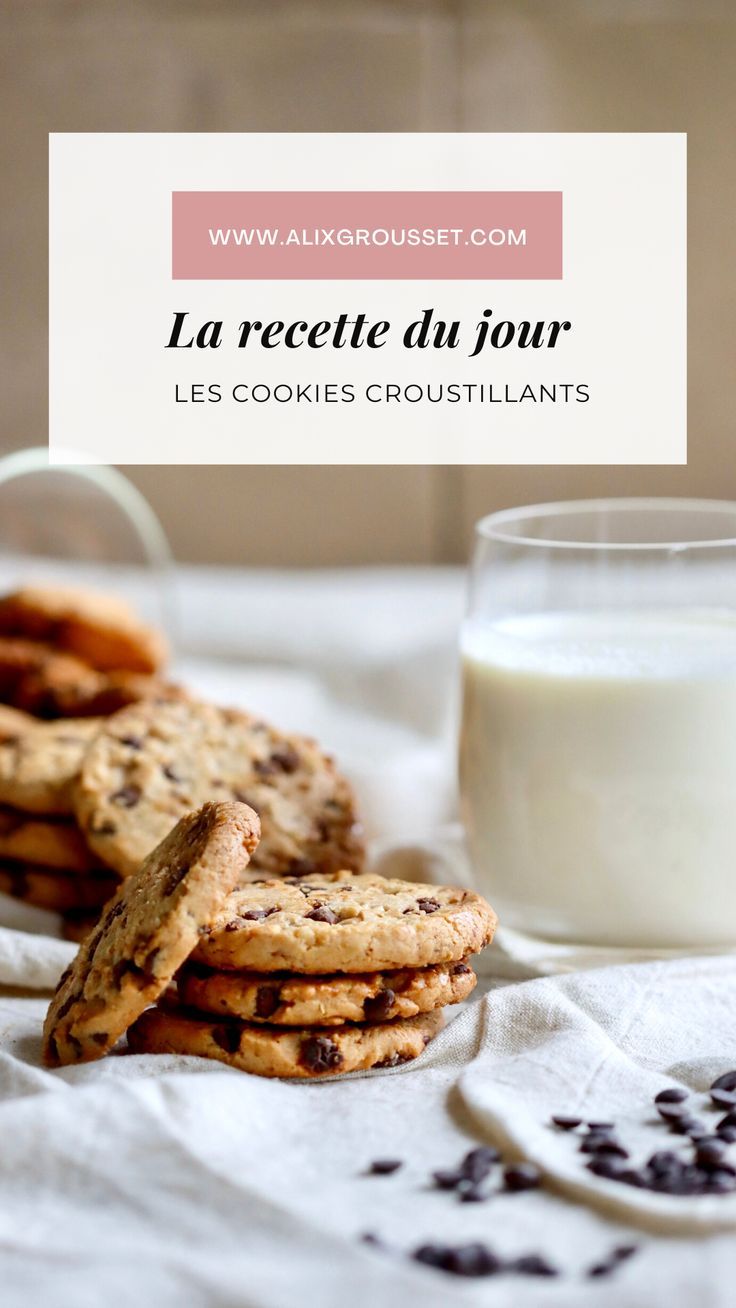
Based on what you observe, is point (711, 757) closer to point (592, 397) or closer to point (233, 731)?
point (233, 731)

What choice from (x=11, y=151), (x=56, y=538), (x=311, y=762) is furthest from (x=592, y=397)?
(x=11, y=151)

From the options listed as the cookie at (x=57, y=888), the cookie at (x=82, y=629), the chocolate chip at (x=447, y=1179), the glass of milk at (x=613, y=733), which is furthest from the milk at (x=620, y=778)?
the cookie at (x=82, y=629)

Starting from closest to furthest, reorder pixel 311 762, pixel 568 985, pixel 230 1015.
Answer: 1. pixel 230 1015
2. pixel 568 985
3. pixel 311 762

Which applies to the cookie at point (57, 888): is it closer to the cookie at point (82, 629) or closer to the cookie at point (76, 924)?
the cookie at point (76, 924)

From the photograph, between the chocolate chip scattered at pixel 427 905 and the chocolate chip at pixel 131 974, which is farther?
the chocolate chip scattered at pixel 427 905

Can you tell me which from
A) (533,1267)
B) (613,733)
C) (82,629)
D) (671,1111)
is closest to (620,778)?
(613,733)

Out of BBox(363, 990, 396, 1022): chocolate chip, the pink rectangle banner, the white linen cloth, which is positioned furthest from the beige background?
BBox(363, 990, 396, 1022): chocolate chip

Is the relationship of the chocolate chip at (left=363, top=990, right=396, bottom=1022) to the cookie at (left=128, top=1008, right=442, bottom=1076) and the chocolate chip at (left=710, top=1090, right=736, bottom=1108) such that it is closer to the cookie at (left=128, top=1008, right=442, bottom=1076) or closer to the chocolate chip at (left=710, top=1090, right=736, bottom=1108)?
the cookie at (left=128, top=1008, right=442, bottom=1076)
